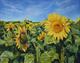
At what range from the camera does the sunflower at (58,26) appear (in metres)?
A: 3.83

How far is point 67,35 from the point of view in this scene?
389 centimetres

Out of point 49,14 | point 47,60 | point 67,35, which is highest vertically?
point 49,14

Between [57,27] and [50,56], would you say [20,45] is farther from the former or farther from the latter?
[57,27]

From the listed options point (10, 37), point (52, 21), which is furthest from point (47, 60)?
point (10, 37)

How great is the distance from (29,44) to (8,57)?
0.35 m

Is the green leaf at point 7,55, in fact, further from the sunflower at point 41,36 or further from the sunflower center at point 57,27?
the sunflower center at point 57,27

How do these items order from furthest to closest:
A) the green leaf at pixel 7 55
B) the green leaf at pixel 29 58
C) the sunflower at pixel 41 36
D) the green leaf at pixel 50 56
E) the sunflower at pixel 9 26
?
the sunflower at pixel 9 26, the green leaf at pixel 7 55, the green leaf at pixel 29 58, the sunflower at pixel 41 36, the green leaf at pixel 50 56

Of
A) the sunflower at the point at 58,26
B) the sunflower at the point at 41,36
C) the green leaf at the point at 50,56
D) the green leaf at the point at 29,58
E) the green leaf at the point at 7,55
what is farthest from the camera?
the green leaf at the point at 7,55

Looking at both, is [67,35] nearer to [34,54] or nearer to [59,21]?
[59,21]

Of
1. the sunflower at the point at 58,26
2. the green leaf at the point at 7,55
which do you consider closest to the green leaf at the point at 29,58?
the green leaf at the point at 7,55

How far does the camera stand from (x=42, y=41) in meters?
4.23

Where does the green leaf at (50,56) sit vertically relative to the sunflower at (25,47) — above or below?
below

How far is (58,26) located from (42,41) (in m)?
0.47

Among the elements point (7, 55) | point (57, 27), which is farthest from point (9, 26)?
point (57, 27)
